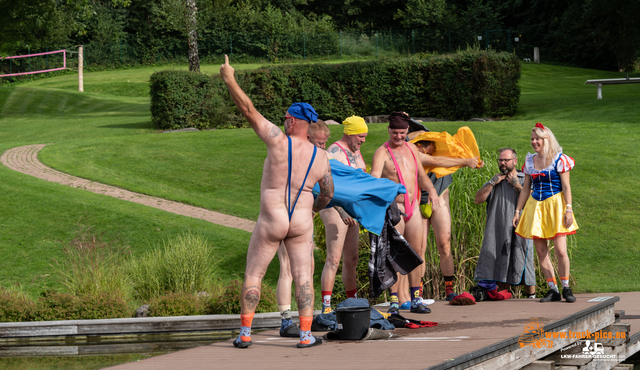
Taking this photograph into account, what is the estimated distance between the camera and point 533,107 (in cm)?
2259

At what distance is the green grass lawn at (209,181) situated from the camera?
1064 centimetres

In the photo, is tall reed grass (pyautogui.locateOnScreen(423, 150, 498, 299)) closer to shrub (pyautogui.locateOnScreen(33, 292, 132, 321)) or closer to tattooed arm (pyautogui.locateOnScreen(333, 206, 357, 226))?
tattooed arm (pyautogui.locateOnScreen(333, 206, 357, 226))

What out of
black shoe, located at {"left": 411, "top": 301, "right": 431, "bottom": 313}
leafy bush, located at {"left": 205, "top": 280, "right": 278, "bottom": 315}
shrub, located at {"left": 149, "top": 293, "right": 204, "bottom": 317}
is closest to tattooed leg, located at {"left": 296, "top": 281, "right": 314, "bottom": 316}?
black shoe, located at {"left": 411, "top": 301, "right": 431, "bottom": 313}

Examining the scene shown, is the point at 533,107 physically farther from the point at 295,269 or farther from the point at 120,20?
the point at 120,20

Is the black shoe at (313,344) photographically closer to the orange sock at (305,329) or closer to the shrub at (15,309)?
the orange sock at (305,329)

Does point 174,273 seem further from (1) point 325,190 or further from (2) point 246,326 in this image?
(1) point 325,190

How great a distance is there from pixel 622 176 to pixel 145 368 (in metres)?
11.9

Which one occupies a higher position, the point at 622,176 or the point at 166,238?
the point at 622,176

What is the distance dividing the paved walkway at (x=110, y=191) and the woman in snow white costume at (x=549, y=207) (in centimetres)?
694

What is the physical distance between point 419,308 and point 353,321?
147 centimetres

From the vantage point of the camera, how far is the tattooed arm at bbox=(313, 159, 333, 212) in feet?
15.6

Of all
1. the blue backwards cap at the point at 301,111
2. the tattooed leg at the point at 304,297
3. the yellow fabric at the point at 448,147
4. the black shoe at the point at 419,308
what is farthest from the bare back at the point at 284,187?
the yellow fabric at the point at 448,147

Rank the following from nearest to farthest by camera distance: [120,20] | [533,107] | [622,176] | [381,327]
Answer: [381,327] < [622,176] < [533,107] < [120,20]

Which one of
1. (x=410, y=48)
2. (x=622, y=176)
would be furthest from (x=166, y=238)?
(x=410, y=48)
